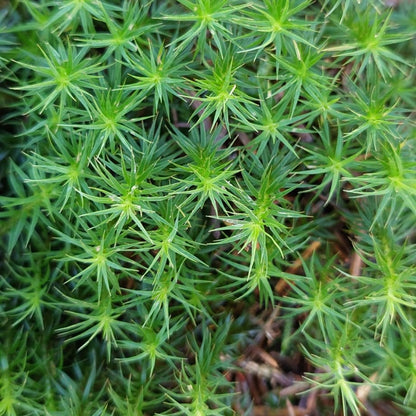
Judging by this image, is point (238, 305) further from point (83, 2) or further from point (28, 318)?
point (83, 2)

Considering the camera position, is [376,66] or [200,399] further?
[376,66]

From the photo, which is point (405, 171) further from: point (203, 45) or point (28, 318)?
point (28, 318)

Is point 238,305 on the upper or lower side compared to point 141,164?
lower

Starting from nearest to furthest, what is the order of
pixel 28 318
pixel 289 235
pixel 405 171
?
pixel 405 171 < pixel 289 235 < pixel 28 318

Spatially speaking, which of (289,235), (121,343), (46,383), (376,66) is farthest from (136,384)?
(376,66)

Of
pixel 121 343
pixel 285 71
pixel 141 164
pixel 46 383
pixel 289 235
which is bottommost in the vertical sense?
pixel 46 383

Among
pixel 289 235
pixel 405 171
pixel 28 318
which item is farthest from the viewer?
pixel 28 318

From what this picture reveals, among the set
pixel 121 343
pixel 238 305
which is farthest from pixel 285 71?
pixel 121 343
